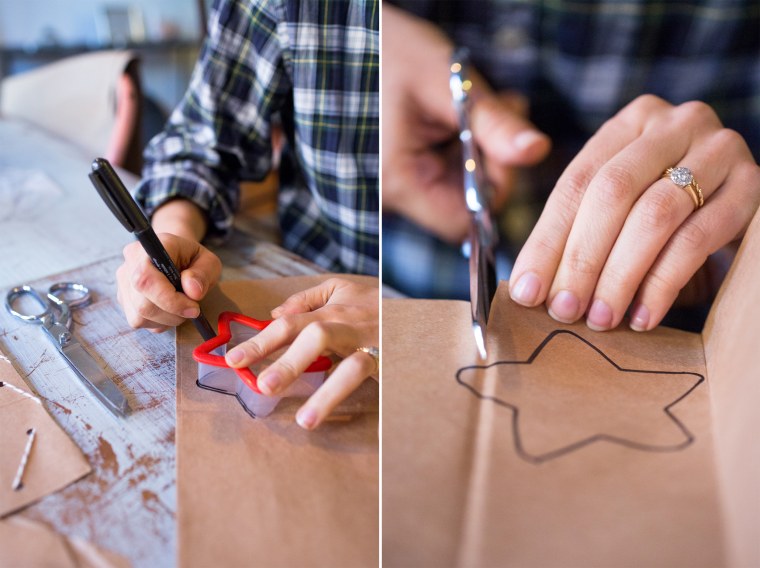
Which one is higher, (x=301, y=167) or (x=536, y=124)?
(x=536, y=124)

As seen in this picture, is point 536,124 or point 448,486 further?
point 536,124

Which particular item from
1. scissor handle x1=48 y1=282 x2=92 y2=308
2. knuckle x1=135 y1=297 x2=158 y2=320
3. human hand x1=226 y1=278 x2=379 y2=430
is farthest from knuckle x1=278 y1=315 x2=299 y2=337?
scissor handle x1=48 y1=282 x2=92 y2=308

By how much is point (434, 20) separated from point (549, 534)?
0.93 feet

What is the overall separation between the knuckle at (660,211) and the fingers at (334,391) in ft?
0.56

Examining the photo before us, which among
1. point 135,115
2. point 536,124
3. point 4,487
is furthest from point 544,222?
point 135,115

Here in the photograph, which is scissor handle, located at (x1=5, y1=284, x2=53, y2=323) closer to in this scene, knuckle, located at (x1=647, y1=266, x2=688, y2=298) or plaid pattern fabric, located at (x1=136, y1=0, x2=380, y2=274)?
plaid pattern fabric, located at (x1=136, y1=0, x2=380, y2=274)

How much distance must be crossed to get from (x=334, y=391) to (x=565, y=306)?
14 cm

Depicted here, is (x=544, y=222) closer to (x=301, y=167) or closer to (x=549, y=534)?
(x=549, y=534)

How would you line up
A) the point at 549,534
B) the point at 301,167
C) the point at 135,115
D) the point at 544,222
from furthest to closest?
the point at 135,115 < the point at 301,167 < the point at 544,222 < the point at 549,534

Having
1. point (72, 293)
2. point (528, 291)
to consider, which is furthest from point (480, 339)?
point (72, 293)

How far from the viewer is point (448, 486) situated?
9.3 inches

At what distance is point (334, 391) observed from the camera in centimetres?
33

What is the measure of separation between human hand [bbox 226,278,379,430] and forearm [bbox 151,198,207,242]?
0.18 meters

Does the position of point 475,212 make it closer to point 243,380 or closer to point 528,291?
point 528,291
